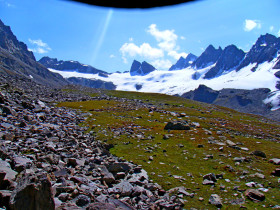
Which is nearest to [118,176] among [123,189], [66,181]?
[123,189]

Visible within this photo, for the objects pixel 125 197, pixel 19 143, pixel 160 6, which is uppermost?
pixel 160 6

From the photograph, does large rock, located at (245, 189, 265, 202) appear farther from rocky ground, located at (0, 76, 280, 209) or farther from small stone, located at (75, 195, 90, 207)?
small stone, located at (75, 195, 90, 207)

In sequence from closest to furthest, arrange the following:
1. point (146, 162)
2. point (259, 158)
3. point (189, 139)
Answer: point (146, 162), point (259, 158), point (189, 139)

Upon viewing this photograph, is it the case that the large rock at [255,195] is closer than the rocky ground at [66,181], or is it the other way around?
the rocky ground at [66,181]

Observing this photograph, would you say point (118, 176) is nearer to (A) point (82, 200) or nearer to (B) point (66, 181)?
(B) point (66, 181)

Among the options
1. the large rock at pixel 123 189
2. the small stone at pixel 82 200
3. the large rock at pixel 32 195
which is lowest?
the large rock at pixel 123 189

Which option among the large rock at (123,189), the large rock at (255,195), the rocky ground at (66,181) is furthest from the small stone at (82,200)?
the large rock at (255,195)

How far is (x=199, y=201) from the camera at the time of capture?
33.0 feet

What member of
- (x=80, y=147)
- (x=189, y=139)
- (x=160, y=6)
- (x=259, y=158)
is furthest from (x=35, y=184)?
(x=189, y=139)

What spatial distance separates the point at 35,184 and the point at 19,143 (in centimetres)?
777

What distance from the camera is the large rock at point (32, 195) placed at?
588 centimetres

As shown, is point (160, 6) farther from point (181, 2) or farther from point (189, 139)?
point (189, 139)

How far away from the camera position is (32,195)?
5.99 m

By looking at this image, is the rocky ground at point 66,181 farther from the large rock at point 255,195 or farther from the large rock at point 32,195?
the large rock at point 255,195
